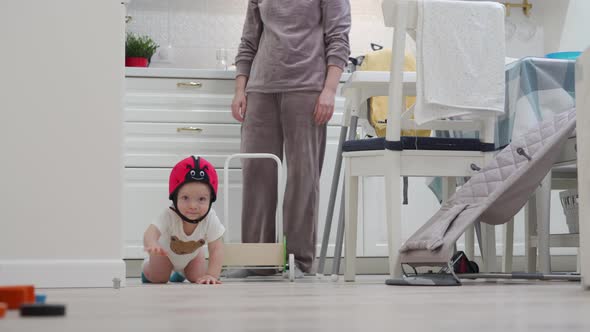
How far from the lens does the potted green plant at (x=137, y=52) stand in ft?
13.8

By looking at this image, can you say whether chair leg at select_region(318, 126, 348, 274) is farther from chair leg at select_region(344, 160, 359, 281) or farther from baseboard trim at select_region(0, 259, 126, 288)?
baseboard trim at select_region(0, 259, 126, 288)

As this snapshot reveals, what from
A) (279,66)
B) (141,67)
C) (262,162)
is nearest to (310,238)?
(262,162)

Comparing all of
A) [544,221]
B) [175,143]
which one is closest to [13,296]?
[544,221]

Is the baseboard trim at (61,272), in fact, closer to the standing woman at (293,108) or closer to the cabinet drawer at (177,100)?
the standing woman at (293,108)

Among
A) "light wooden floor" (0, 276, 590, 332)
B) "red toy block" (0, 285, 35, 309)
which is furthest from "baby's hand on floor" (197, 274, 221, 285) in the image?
"red toy block" (0, 285, 35, 309)

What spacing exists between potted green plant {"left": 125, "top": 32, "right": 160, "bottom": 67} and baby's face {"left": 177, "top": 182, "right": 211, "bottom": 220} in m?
1.55

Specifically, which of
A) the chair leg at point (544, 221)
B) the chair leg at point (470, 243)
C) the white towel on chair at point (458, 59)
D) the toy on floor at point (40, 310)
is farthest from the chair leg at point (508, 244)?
the toy on floor at point (40, 310)

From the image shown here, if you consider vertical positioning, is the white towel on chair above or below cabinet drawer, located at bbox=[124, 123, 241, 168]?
above

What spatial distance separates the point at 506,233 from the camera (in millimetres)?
3080

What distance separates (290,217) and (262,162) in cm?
24

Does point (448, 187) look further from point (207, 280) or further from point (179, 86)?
point (179, 86)

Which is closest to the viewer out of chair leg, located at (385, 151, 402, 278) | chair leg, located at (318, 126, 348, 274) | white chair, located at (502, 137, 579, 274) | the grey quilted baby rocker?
the grey quilted baby rocker

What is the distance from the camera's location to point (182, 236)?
283cm

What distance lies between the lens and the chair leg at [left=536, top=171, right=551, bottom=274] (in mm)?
2746
